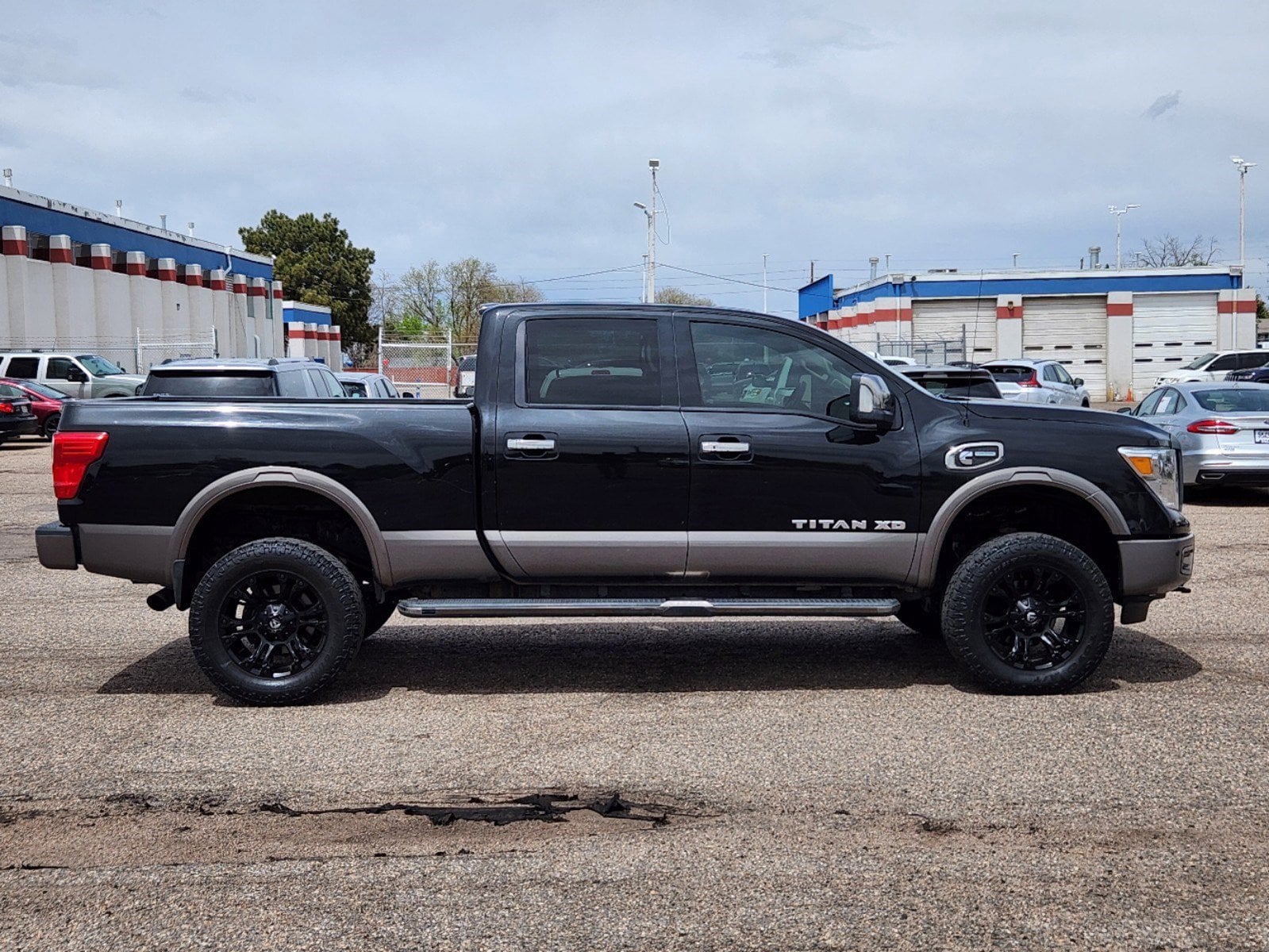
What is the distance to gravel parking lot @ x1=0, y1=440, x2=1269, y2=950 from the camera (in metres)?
4.01

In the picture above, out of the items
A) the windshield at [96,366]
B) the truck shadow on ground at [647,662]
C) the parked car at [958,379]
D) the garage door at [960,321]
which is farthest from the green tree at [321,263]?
the truck shadow on ground at [647,662]

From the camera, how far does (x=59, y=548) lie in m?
6.53

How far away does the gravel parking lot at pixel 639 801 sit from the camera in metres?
4.01

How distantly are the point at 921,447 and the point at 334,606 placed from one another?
3044 mm

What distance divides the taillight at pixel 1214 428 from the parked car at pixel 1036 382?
39.5 feet

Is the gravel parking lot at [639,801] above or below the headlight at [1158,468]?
below

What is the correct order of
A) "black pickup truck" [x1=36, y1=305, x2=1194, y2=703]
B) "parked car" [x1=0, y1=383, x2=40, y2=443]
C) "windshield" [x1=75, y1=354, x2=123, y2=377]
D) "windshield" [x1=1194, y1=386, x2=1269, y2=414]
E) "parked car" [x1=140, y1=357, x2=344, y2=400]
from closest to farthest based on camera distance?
"black pickup truck" [x1=36, y1=305, x2=1194, y2=703] → "parked car" [x1=140, y1=357, x2=344, y2=400] → "windshield" [x1=1194, y1=386, x2=1269, y2=414] → "parked car" [x1=0, y1=383, x2=40, y2=443] → "windshield" [x1=75, y1=354, x2=123, y2=377]

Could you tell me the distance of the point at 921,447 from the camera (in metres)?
6.66

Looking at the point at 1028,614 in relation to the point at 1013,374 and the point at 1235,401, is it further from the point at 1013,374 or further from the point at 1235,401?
the point at 1013,374

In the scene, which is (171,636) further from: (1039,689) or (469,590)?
(1039,689)

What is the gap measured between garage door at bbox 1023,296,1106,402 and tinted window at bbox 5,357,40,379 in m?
35.7

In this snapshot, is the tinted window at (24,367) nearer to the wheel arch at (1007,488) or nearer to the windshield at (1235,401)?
the windshield at (1235,401)

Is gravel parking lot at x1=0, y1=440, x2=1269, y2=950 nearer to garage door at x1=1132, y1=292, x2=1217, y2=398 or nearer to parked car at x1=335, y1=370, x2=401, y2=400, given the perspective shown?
parked car at x1=335, y1=370, x2=401, y2=400

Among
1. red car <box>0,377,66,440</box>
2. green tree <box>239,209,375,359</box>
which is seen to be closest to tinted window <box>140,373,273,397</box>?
red car <box>0,377,66,440</box>
